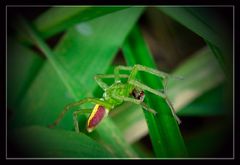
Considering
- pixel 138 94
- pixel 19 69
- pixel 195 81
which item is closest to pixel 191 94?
pixel 195 81

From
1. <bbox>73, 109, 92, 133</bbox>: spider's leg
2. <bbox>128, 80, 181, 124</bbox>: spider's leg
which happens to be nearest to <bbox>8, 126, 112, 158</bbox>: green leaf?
<bbox>73, 109, 92, 133</bbox>: spider's leg

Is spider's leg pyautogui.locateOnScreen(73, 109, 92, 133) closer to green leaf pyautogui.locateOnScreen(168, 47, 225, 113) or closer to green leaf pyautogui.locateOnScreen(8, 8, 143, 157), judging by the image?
green leaf pyautogui.locateOnScreen(8, 8, 143, 157)

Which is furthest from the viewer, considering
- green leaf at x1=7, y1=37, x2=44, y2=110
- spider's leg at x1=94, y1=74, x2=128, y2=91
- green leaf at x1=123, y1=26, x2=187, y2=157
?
green leaf at x1=7, y1=37, x2=44, y2=110

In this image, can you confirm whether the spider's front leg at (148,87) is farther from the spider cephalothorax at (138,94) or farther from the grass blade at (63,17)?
the grass blade at (63,17)

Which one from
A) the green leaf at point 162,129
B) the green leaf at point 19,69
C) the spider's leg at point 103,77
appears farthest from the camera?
the green leaf at point 19,69

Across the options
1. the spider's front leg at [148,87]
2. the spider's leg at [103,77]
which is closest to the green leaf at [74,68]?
the spider's leg at [103,77]

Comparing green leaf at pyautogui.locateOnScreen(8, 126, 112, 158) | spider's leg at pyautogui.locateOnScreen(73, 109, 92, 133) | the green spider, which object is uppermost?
the green spider

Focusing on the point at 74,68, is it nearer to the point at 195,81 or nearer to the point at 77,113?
the point at 77,113
